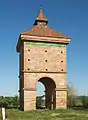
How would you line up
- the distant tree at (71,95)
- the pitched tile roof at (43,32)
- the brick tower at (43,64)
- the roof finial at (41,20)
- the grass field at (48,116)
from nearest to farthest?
the grass field at (48,116) → the brick tower at (43,64) → the pitched tile roof at (43,32) → the roof finial at (41,20) → the distant tree at (71,95)

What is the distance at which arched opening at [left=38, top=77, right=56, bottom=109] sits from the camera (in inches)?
1072

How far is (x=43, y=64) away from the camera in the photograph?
26578 mm

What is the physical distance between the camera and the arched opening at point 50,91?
27217 millimetres

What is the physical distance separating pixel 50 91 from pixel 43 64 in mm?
4125

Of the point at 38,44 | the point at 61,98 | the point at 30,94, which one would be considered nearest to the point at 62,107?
the point at 61,98

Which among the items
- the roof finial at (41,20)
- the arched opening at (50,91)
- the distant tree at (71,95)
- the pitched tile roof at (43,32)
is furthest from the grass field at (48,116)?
the distant tree at (71,95)

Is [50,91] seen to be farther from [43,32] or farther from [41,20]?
[41,20]

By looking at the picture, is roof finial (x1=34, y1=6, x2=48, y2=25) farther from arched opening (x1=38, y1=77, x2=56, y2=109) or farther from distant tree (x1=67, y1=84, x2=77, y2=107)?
distant tree (x1=67, y1=84, x2=77, y2=107)

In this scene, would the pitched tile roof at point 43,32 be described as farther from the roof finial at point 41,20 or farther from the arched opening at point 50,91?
the arched opening at point 50,91

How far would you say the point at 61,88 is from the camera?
2678 cm

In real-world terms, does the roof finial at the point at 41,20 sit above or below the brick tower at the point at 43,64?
above

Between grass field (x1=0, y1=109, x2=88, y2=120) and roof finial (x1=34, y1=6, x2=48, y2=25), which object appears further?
roof finial (x1=34, y1=6, x2=48, y2=25)

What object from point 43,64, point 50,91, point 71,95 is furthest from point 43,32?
point 71,95

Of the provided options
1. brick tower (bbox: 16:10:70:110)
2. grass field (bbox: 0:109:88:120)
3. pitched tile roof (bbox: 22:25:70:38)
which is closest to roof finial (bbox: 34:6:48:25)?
pitched tile roof (bbox: 22:25:70:38)
